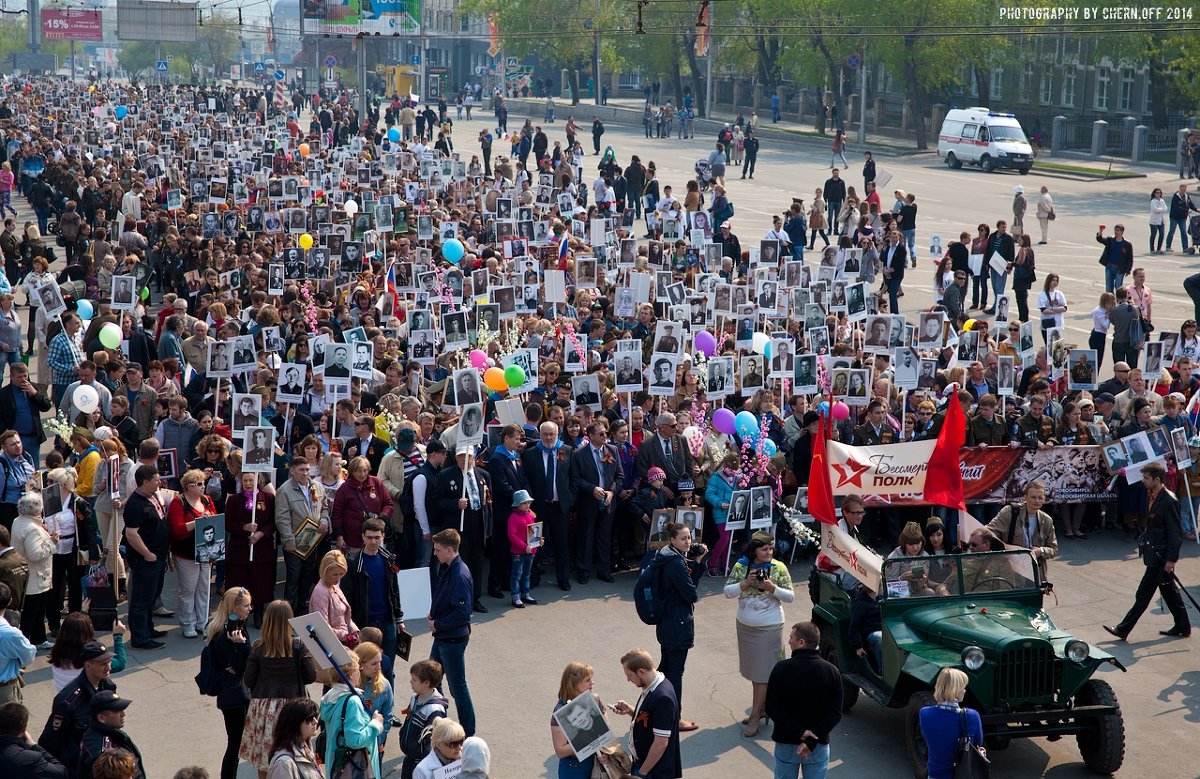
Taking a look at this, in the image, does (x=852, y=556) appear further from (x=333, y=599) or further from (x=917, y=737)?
(x=333, y=599)

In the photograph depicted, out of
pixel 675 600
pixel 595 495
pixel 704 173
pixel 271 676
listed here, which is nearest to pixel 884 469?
pixel 595 495

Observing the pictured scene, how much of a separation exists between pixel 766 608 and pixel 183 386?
8.97 meters

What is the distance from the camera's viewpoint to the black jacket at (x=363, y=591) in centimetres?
1066

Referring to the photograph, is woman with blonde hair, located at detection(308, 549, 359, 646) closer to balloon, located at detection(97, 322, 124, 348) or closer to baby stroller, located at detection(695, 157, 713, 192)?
balloon, located at detection(97, 322, 124, 348)

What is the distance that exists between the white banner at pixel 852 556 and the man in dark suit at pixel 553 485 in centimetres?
289

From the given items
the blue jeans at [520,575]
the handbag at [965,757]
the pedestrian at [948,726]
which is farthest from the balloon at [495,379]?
the handbag at [965,757]

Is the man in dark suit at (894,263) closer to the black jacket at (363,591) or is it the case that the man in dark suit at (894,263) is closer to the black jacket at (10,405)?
the black jacket at (10,405)

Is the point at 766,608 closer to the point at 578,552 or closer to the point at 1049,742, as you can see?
the point at 1049,742

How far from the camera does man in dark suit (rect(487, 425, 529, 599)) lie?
44.0ft

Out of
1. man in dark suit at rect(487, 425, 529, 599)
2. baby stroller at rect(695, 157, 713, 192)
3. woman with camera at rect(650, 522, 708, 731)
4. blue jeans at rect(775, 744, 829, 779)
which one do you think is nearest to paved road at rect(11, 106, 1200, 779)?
man in dark suit at rect(487, 425, 529, 599)

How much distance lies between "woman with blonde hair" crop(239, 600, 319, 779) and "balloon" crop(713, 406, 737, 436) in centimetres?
677

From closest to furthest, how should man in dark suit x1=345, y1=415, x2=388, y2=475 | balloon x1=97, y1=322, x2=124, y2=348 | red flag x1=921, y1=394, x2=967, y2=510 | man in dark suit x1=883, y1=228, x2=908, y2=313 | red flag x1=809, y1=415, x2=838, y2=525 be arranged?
red flag x1=809, y1=415, x2=838, y2=525 < red flag x1=921, y1=394, x2=967, y2=510 < man in dark suit x1=345, y1=415, x2=388, y2=475 < balloon x1=97, y1=322, x2=124, y2=348 < man in dark suit x1=883, y1=228, x2=908, y2=313

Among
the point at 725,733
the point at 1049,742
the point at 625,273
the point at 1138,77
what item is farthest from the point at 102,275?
the point at 1138,77

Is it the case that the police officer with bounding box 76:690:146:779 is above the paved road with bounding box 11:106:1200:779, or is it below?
above
